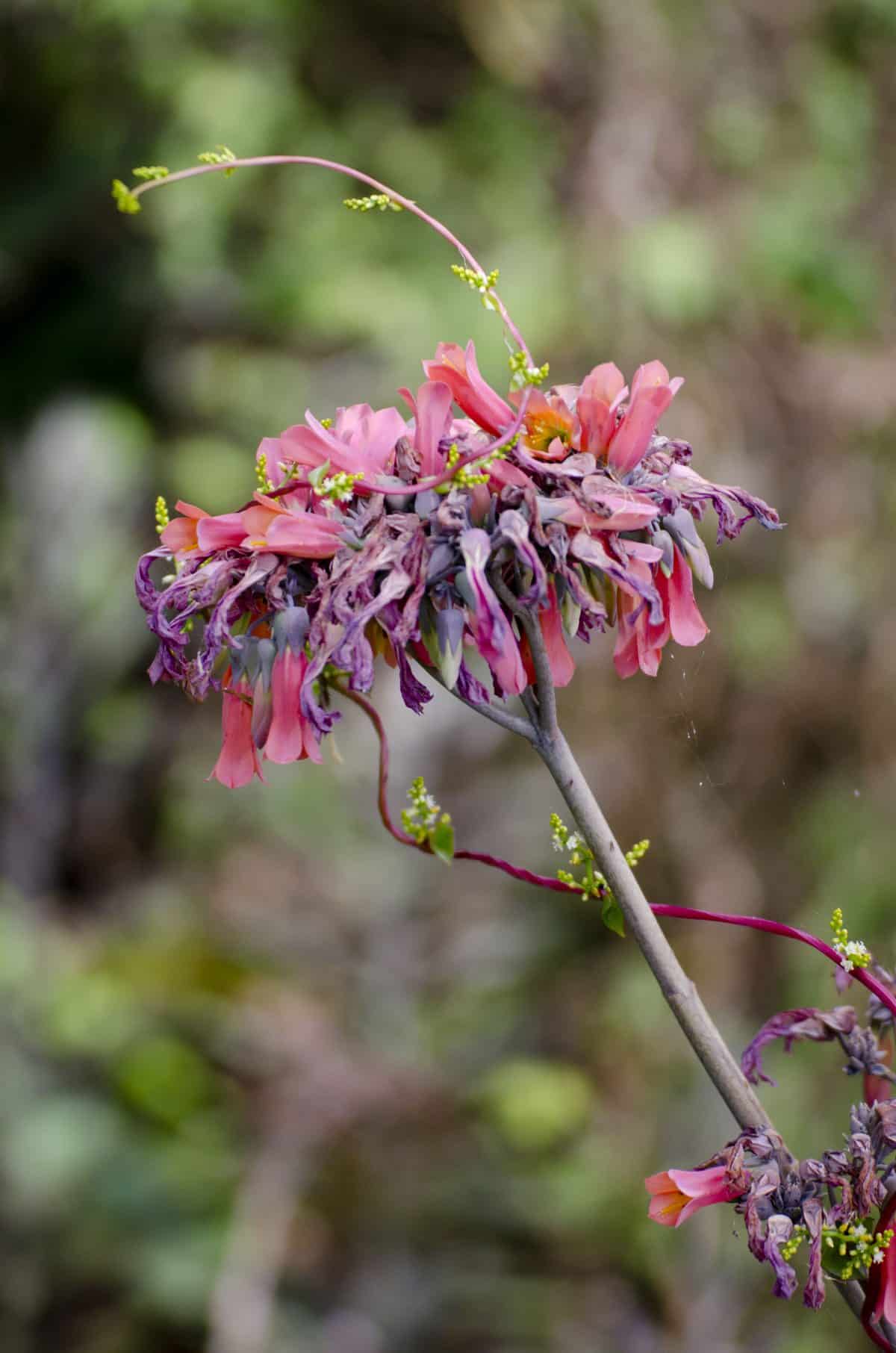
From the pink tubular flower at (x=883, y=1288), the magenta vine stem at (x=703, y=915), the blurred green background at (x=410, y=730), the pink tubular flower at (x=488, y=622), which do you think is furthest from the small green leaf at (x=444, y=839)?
the blurred green background at (x=410, y=730)

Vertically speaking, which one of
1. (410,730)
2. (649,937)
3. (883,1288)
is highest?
(410,730)

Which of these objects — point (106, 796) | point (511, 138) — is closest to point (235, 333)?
point (511, 138)

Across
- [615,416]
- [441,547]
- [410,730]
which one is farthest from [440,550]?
[410,730]

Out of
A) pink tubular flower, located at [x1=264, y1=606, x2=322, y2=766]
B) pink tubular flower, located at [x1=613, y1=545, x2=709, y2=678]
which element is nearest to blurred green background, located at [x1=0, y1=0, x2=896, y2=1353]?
pink tubular flower, located at [x1=613, y1=545, x2=709, y2=678]

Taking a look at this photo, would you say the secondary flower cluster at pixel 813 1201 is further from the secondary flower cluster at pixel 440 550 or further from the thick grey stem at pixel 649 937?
the secondary flower cluster at pixel 440 550

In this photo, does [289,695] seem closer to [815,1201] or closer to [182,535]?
[182,535]

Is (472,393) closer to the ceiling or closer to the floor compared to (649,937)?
closer to the ceiling

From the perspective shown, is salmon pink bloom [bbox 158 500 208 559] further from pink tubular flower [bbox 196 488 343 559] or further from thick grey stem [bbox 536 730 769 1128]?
thick grey stem [bbox 536 730 769 1128]
